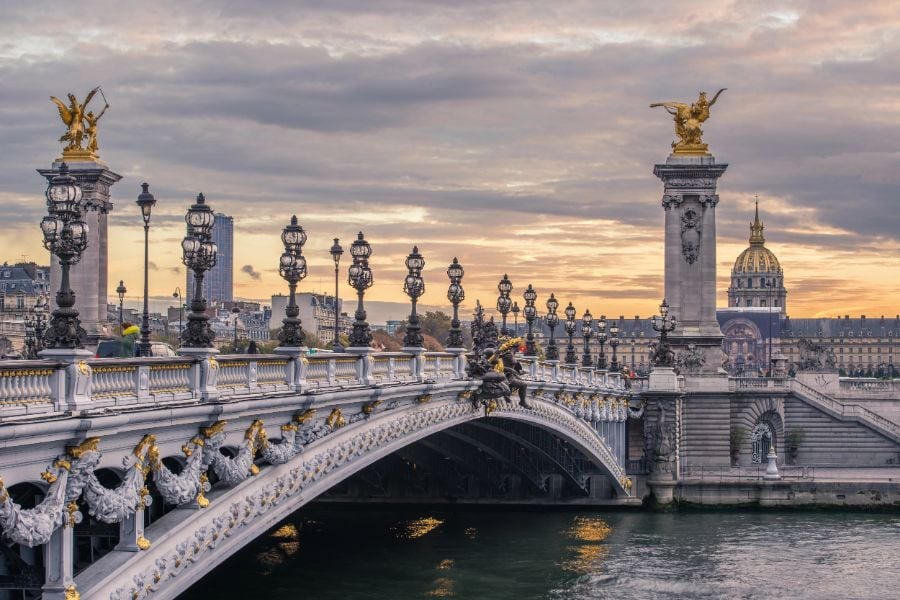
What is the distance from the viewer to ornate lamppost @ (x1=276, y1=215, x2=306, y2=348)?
26.0 meters

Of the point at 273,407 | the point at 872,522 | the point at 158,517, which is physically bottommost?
the point at 872,522

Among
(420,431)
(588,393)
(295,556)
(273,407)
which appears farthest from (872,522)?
(273,407)

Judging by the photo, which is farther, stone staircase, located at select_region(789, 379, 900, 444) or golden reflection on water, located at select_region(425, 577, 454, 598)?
stone staircase, located at select_region(789, 379, 900, 444)

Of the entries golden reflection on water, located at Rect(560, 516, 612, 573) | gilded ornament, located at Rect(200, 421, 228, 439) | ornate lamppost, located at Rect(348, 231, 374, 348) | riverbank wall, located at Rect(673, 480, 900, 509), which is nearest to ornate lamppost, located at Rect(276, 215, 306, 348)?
ornate lamppost, located at Rect(348, 231, 374, 348)

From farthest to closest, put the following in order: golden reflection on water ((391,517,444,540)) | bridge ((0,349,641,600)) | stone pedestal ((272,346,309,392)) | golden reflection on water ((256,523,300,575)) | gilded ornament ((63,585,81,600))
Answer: golden reflection on water ((391,517,444,540)) < golden reflection on water ((256,523,300,575)) < stone pedestal ((272,346,309,392)) < gilded ornament ((63,585,81,600)) < bridge ((0,349,641,600))

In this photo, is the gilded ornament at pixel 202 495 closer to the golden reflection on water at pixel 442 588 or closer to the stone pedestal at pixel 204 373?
the stone pedestal at pixel 204 373

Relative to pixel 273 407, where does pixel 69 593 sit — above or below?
below

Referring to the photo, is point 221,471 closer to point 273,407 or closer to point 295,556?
point 273,407

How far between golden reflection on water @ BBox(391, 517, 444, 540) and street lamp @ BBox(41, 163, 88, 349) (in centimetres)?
3392

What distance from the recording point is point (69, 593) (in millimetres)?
17750

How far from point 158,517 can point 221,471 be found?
4.18 feet

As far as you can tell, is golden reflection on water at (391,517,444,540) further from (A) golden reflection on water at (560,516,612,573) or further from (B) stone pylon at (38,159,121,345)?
(B) stone pylon at (38,159,121,345)

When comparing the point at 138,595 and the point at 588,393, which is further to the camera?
the point at 588,393

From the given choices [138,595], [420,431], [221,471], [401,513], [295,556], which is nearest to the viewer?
[138,595]
